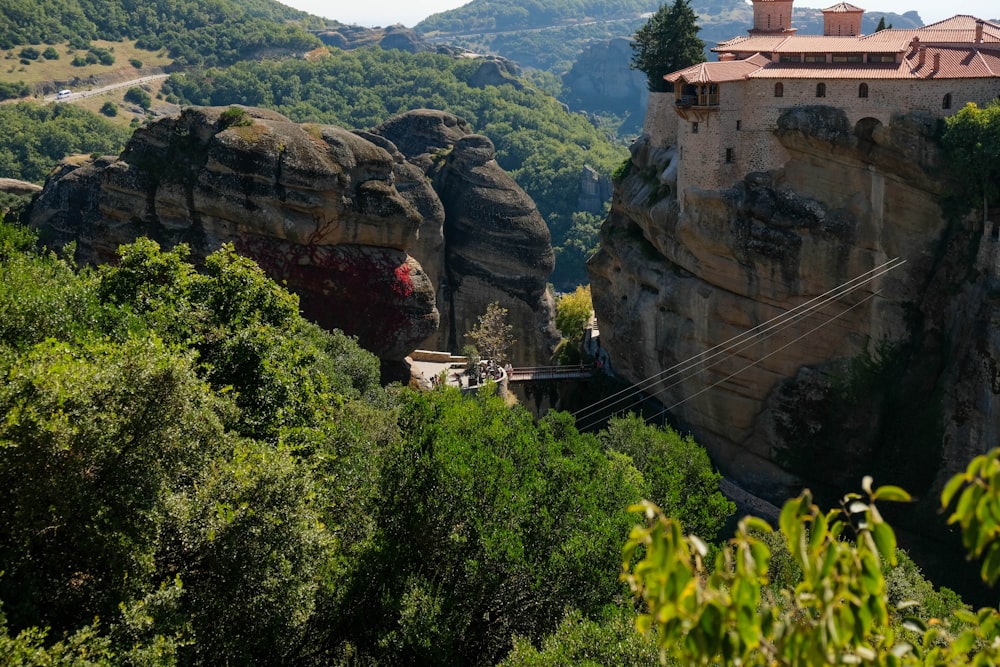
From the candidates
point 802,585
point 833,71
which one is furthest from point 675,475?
point 802,585

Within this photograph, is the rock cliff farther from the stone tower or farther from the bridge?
the stone tower

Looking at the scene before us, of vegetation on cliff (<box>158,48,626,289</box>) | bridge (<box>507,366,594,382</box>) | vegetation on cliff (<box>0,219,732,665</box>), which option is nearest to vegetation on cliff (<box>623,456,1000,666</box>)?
vegetation on cliff (<box>0,219,732,665</box>)

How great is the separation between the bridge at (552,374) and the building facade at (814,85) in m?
11.0

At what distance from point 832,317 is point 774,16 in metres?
18.3

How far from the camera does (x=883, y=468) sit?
4084cm

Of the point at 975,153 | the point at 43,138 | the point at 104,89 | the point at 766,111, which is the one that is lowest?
the point at 43,138

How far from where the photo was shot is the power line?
40281 millimetres

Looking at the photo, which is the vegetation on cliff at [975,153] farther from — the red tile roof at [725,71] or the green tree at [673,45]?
the green tree at [673,45]

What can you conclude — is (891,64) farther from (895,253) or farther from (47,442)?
(47,442)

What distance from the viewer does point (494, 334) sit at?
58875 mm

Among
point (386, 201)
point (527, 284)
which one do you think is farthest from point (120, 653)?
point (527, 284)

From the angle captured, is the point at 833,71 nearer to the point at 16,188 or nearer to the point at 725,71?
the point at 725,71

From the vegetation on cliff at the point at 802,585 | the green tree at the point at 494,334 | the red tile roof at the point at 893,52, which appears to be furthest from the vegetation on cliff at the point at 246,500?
the green tree at the point at 494,334

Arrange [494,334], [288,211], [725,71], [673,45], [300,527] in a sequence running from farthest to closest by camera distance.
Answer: [494,334] → [673,45] → [288,211] → [725,71] → [300,527]
